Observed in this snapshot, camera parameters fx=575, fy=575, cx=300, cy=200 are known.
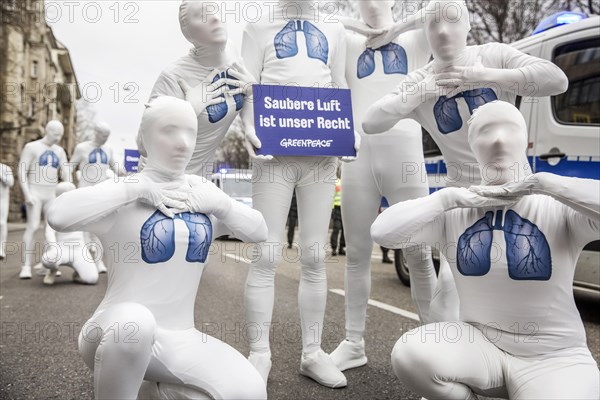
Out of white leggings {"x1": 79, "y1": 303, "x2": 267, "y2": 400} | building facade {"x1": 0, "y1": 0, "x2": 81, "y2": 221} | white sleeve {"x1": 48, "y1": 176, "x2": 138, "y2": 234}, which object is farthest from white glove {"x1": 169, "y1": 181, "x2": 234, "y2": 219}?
building facade {"x1": 0, "y1": 0, "x2": 81, "y2": 221}

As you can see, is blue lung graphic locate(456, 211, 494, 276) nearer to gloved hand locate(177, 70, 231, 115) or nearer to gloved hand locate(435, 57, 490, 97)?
gloved hand locate(435, 57, 490, 97)

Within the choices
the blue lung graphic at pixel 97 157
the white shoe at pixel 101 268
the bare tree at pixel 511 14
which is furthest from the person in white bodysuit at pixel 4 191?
the bare tree at pixel 511 14

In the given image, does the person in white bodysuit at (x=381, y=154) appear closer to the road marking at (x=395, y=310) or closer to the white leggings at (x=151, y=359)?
the white leggings at (x=151, y=359)

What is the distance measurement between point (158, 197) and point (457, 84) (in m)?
1.38

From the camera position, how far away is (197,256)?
7.08 ft

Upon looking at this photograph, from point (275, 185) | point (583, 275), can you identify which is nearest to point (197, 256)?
point (275, 185)

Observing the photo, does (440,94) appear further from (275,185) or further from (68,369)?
(68,369)

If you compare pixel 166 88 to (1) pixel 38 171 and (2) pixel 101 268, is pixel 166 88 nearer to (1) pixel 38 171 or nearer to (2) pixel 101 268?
(1) pixel 38 171

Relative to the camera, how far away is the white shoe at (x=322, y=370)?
3.13 m

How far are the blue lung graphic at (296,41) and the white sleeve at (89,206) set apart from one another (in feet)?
4.62

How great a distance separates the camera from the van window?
4867 millimetres

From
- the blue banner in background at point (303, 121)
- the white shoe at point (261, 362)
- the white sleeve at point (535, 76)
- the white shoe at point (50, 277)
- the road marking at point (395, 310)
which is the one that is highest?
the white sleeve at point (535, 76)

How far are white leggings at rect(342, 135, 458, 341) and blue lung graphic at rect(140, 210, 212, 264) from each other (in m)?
1.35

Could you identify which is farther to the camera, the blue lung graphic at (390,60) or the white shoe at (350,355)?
the white shoe at (350,355)
